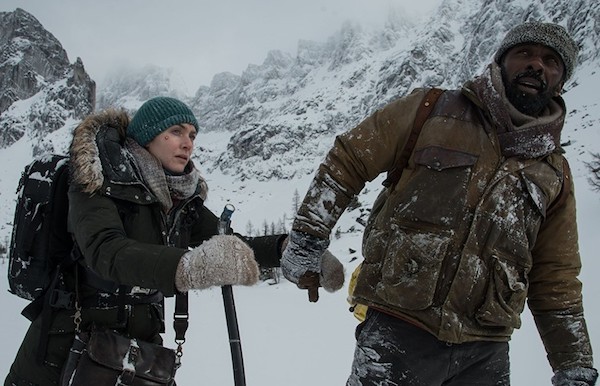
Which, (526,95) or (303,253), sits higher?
(526,95)

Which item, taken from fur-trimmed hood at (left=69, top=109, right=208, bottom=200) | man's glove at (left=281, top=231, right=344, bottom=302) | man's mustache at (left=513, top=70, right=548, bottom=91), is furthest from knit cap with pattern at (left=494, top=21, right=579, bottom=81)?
fur-trimmed hood at (left=69, top=109, right=208, bottom=200)

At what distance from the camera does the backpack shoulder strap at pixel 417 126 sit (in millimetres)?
2361

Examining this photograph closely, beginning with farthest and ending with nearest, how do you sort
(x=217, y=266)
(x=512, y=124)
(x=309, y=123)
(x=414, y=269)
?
(x=309, y=123), (x=512, y=124), (x=414, y=269), (x=217, y=266)

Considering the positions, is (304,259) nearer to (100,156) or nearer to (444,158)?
(444,158)

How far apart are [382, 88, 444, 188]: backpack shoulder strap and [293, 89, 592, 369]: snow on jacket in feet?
0.10

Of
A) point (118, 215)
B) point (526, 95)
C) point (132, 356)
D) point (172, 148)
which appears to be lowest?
point (132, 356)

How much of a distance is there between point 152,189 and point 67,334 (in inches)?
35.8

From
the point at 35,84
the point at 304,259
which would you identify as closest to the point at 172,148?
the point at 304,259

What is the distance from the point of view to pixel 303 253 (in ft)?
7.52

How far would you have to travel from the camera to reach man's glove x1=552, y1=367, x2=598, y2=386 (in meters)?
2.40

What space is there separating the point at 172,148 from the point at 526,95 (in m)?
2.09

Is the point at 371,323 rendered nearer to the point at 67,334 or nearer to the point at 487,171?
the point at 487,171

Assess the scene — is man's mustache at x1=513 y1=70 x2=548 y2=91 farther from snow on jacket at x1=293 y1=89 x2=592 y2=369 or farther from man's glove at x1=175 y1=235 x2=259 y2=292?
man's glove at x1=175 y1=235 x2=259 y2=292

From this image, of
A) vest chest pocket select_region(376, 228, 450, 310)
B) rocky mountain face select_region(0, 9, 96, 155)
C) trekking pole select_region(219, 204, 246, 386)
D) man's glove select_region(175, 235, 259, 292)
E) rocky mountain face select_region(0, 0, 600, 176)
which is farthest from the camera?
rocky mountain face select_region(0, 9, 96, 155)
